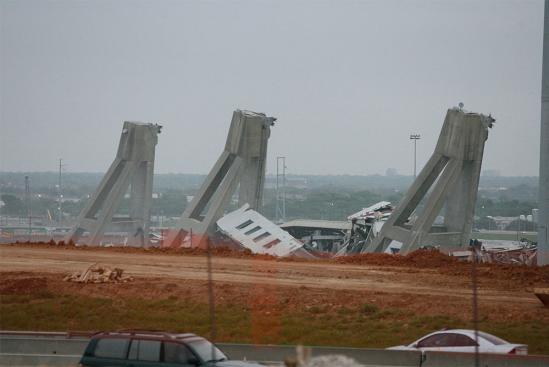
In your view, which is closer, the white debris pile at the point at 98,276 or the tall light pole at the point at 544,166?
the white debris pile at the point at 98,276

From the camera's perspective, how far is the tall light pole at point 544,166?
44.8m

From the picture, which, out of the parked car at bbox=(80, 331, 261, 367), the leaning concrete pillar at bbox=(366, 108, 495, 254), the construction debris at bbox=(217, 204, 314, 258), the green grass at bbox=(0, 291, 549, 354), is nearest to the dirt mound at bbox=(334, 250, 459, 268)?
the leaning concrete pillar at bbox=(366, 108, 495, 254)

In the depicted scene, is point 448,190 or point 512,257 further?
point 512,257

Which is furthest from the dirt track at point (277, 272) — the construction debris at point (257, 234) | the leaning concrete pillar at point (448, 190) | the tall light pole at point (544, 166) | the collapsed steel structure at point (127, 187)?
the collapsed steel structure at point (127, 187)

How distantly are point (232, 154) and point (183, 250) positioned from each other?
8.23m

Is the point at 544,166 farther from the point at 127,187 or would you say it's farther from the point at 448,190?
the point at 127,187

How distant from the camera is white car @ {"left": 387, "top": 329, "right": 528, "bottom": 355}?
2055 centimetres

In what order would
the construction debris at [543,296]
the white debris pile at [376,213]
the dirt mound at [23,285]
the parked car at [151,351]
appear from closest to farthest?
the parked car at [151,351] < the construction debris at [543,296] < the dirt mound at [23,285] < the white debris pile at [376,213]

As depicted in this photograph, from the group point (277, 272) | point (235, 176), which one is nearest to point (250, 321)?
point (277, 272)

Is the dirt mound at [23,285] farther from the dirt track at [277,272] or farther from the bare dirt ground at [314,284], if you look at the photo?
the dirt track at [277,272]

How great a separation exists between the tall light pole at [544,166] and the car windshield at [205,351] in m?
29.6

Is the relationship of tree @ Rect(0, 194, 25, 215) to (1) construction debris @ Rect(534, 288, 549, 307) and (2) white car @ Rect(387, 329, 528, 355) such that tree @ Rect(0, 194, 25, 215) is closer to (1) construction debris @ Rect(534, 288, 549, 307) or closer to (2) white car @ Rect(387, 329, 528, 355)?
(1) construction debris @ Rect(534, 288, 549, 307)

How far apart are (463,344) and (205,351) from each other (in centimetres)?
630

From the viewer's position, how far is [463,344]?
69.3 ft
